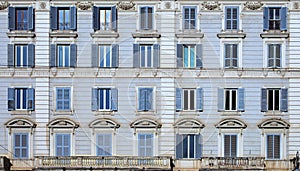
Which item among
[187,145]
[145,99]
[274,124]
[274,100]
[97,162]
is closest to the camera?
[97,162]

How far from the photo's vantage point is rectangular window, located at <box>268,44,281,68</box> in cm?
5256

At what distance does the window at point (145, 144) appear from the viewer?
52.3 metres

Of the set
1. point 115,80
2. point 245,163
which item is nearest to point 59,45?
point 115,80

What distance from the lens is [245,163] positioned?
5125 centimetres

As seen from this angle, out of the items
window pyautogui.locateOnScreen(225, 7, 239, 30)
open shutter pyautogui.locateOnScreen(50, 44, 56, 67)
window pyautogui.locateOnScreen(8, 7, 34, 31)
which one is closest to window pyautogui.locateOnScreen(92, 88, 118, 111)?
open shutter pyautogui.locateOnScreen(50, 44, 56, 67)

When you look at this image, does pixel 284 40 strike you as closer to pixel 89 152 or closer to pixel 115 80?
pixel 115 80

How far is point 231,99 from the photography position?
52625mm

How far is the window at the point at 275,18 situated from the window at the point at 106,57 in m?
12.4

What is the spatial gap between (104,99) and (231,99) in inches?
408

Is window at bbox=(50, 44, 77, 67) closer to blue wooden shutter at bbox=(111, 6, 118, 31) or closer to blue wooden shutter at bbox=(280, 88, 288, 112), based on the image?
blue wooden shutter at bbox=(111, 6, 118, 31)

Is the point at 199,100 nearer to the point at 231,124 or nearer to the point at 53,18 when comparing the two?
the point at 231,124

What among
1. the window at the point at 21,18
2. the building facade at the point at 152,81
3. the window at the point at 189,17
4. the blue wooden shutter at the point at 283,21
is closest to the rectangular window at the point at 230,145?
the building facade at the point at 152,81

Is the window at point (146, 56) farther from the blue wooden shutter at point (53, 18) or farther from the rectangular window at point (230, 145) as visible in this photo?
the rectangular window at point (230, 145)

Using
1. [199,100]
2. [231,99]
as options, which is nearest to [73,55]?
[199,100]
